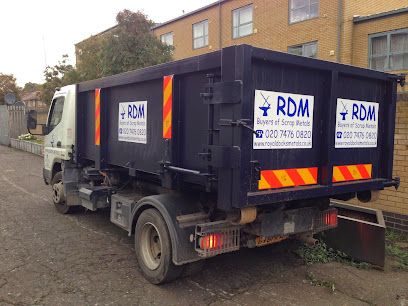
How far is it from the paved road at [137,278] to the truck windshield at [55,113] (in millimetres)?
2046

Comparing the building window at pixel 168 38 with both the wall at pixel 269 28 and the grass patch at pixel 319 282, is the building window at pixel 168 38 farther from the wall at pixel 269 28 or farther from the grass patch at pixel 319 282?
the grass patch at pixel 319 282

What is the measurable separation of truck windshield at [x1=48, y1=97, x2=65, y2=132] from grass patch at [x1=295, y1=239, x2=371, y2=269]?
188 inches

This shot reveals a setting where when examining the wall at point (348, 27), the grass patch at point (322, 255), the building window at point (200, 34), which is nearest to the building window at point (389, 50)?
the wall at point (348, 27)

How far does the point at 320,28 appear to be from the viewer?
58.5ft

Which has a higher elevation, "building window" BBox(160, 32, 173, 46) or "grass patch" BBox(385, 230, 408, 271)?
"building window" BBox(160, 32, 173, 46)

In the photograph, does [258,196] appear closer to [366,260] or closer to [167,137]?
[167,137]

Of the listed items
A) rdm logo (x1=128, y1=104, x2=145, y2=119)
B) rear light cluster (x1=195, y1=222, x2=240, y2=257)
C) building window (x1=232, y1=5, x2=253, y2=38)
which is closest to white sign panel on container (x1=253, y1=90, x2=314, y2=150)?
rear light cluster (x1=195, y1=222, x2=240, y2=257)

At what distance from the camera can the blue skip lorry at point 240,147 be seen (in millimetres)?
3506

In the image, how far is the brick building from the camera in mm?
15734

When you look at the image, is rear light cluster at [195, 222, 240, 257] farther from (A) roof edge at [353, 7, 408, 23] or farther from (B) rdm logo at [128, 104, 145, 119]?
(A) roof edge at [353, 7, 408, 23]

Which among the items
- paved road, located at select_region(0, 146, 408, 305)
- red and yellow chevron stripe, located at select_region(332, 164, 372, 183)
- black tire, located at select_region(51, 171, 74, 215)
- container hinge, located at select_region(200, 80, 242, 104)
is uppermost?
container hinge, located at select_region(200, 80, 242, 104)

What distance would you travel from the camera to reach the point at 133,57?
13.6 meters

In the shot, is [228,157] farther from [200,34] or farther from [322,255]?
[200,34]

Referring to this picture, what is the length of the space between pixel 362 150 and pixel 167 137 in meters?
2.29
